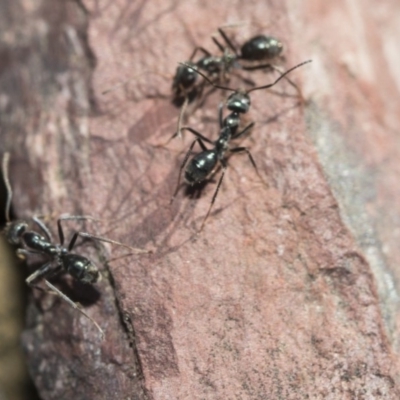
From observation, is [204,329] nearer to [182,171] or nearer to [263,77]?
[182,171]

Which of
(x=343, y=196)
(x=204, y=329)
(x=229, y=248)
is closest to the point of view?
(x=204, y=329)

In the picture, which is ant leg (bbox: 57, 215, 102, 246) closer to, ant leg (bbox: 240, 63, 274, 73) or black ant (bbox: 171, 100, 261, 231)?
black ant (bbox: 171, 100, 261, 231)

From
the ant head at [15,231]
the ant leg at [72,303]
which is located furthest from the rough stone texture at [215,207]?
the ant head at [15,231]

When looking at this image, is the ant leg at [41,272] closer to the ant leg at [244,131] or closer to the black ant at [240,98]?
the ant leg at [244,131]

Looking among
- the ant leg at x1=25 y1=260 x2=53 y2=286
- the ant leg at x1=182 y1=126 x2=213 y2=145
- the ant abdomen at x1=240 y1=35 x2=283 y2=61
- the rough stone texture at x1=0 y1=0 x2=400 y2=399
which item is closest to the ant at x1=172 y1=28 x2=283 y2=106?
the ant abdomen at x1=240 y1=35 x2=283 y2=61

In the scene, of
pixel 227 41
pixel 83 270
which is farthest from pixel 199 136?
pixel 83 270

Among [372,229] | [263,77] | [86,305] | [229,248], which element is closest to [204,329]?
[229,248]

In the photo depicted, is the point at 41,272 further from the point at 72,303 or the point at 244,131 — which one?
the point at 244,131
